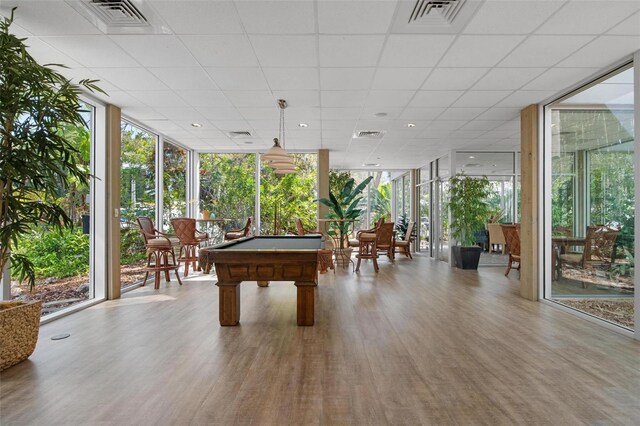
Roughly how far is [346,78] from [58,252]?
4.61m

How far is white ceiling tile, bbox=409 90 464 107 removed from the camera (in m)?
4.48

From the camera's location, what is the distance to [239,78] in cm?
406

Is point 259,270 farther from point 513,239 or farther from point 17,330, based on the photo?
point 513,239

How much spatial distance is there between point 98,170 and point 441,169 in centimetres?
766

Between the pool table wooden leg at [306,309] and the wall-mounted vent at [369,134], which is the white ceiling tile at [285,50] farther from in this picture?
the wall-mounted vent at [369,134]

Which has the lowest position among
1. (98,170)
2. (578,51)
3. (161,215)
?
(161,215)

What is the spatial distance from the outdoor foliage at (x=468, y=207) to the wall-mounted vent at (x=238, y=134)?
4.66 metres

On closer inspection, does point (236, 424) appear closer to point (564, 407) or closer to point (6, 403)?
point (6, 403)

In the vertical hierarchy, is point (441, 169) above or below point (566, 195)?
above

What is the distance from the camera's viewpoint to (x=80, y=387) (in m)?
2.33

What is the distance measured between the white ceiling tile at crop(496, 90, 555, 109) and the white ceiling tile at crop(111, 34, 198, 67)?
4.05 meters

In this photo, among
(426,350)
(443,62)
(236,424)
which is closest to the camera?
(236,424)

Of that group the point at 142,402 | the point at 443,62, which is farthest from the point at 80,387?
the point at 443,62

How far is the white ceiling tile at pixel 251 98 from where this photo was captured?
179 inches
